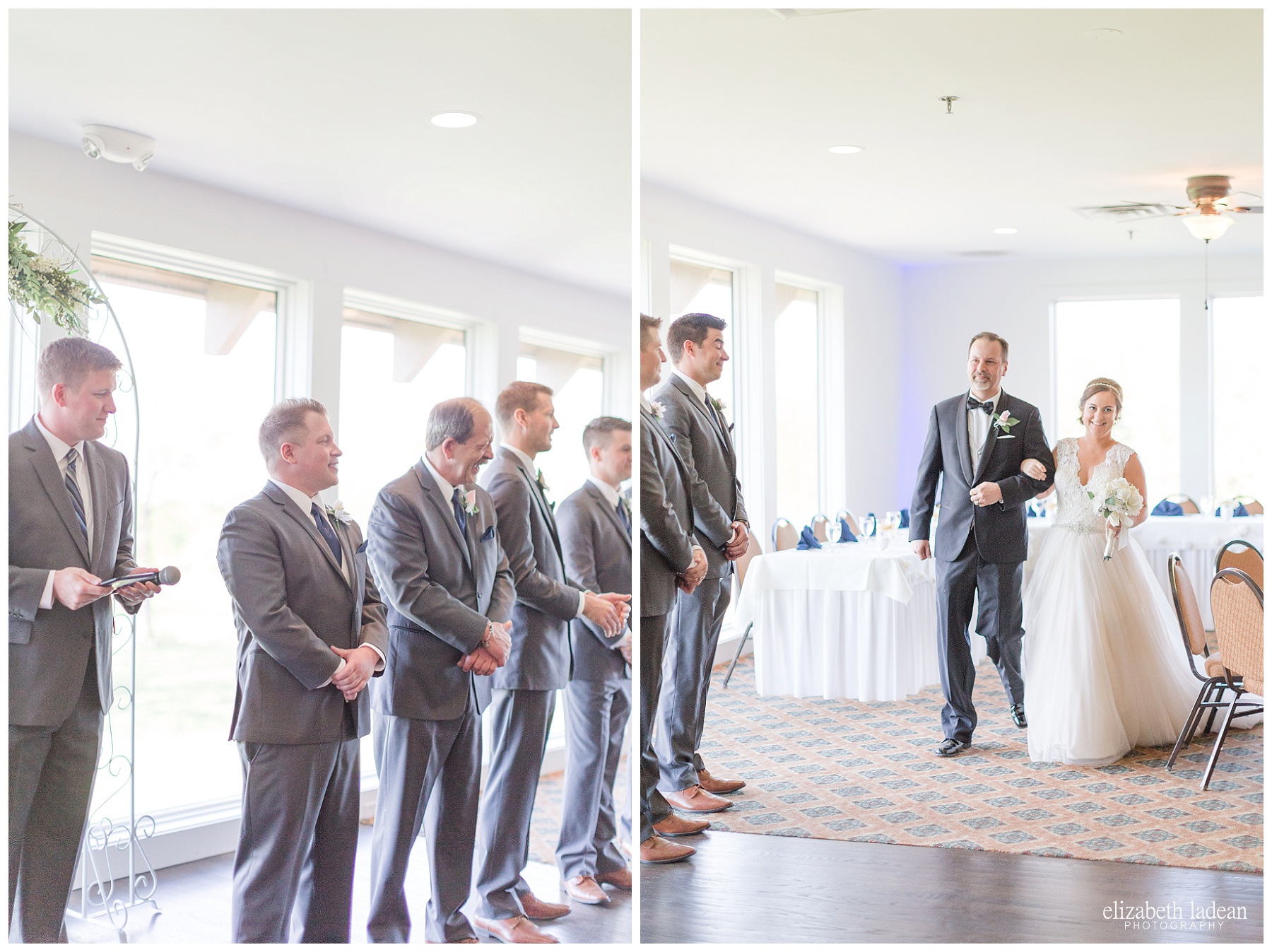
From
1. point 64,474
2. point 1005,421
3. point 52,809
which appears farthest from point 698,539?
point 52,809

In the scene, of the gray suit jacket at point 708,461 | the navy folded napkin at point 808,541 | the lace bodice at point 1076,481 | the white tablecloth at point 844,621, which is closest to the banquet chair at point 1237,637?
the lace bodice at point 1076,481

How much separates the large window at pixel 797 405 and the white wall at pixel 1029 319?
27cm

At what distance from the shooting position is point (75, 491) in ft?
8.98

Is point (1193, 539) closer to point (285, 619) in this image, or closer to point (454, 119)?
point (454, 119)

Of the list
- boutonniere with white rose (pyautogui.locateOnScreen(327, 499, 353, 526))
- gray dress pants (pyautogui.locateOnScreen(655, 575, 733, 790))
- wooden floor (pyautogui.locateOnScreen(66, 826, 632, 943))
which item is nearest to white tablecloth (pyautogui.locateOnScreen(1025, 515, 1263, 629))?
gray dress pants (pyautogui.locateOnScreen(655, 575, 733, 790))

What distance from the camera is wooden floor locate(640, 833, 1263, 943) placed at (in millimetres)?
2760

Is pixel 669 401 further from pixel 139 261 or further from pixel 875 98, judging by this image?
pixel 139 261

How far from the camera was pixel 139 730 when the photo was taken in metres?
2.79

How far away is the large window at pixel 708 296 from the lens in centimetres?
308

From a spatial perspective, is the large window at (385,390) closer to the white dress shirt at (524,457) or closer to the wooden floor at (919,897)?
the white dress shirt at (524,457)

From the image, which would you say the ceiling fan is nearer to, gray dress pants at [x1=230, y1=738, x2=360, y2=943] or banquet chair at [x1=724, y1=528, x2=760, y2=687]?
banquet chair at [x1=724, y1=528, x2=760, y2=687]

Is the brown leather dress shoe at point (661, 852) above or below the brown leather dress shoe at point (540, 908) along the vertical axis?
above

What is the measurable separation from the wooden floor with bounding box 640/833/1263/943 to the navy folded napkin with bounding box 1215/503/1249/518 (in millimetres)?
998

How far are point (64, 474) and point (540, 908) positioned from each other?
1.71 meters
